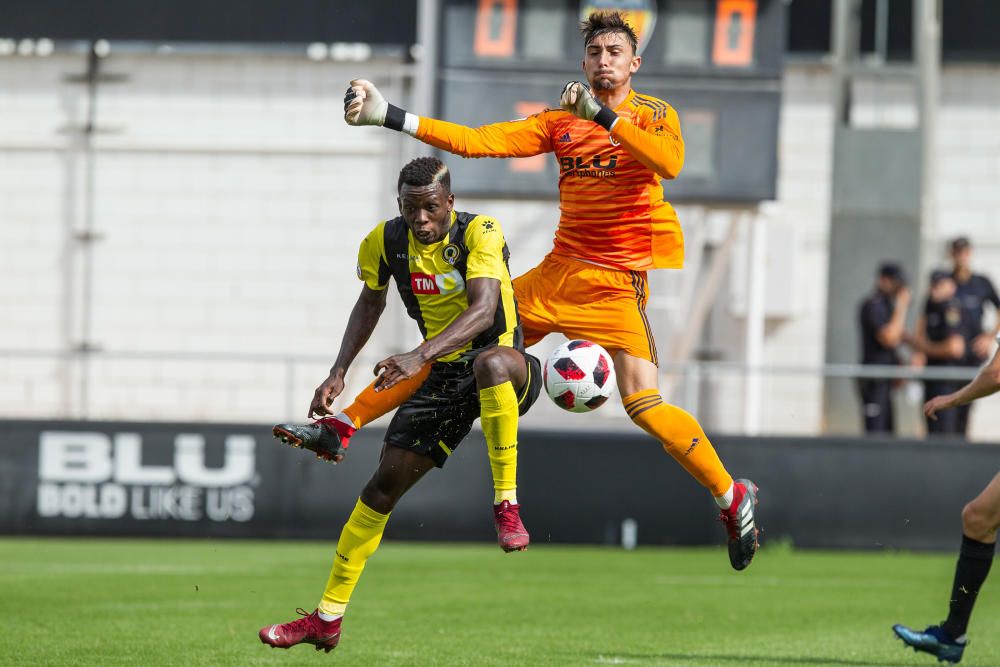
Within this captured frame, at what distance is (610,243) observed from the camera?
26.3ft

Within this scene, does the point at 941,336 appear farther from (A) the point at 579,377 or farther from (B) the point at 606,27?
(B) the point at 606,27

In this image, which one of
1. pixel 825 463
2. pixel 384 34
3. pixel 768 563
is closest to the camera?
pixel 768 563

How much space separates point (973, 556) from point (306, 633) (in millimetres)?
3315

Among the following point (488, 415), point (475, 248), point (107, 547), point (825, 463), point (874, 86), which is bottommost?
point (107, 547)

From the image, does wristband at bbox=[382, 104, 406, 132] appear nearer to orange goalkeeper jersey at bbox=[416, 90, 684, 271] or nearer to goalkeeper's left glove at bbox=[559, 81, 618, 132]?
orange goalkeeper jersey at bbox=[416, 90, 684, 271]

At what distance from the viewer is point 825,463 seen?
14.8m

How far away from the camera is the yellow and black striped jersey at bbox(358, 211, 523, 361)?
7297mm

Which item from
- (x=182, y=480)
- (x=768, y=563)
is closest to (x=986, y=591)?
(x=768, y=563)

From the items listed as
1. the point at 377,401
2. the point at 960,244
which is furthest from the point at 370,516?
the point at 960,244

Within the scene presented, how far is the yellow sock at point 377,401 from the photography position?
759 cm

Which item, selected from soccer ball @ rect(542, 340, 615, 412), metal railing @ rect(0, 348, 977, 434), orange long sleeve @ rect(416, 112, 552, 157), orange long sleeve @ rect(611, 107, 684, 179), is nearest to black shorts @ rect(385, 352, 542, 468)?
soccer ball @ rect(542, 340, 615, 412)

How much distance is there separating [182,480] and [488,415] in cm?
824

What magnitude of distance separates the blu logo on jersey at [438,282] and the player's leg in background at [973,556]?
279 cm

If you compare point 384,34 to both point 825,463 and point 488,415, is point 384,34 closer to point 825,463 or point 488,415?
point 825,463
